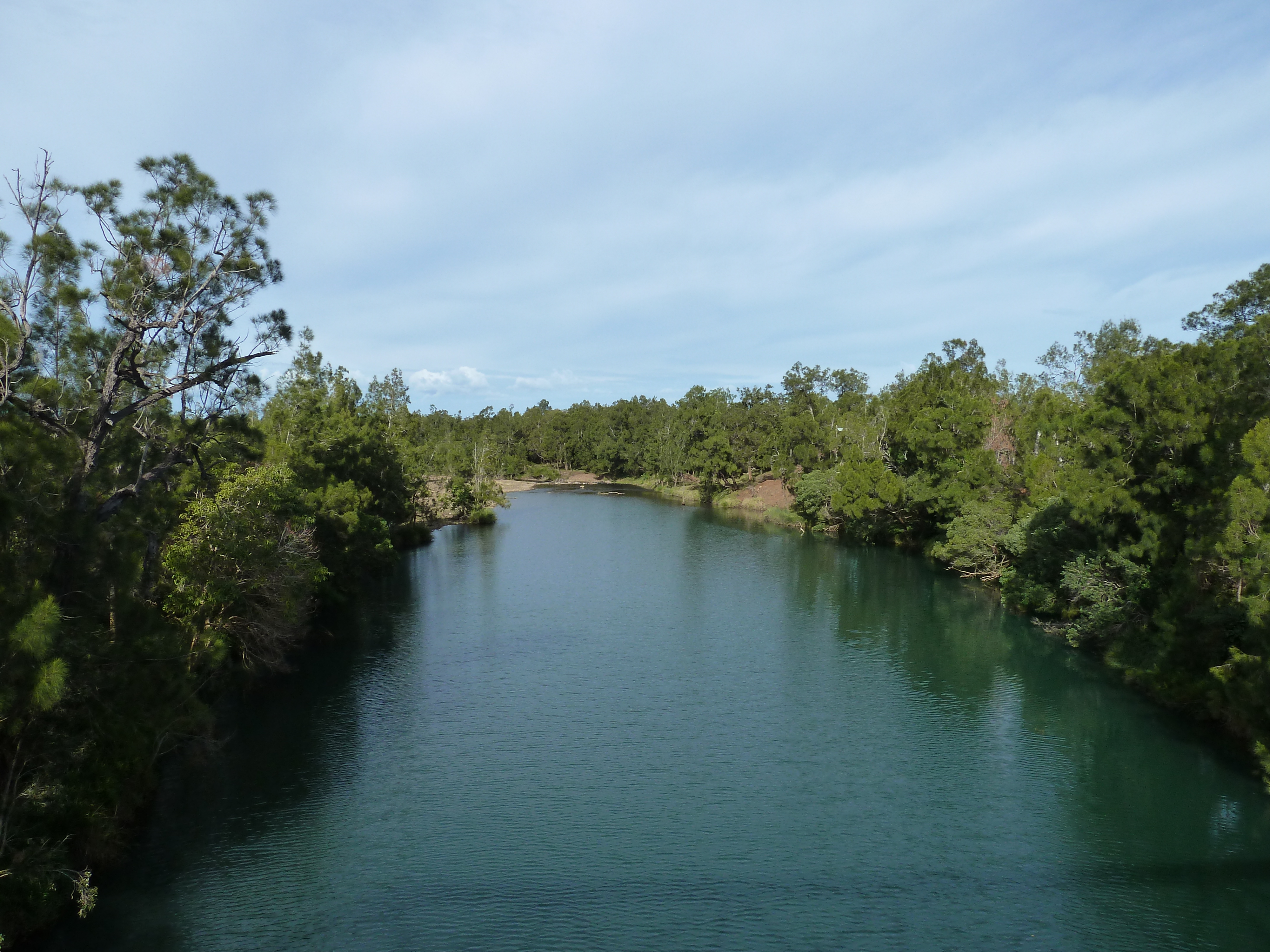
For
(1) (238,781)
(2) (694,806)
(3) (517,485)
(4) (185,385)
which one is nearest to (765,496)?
(3) (517,485)

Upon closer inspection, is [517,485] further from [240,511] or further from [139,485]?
[139,485]

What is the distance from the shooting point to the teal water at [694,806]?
16.5 metres

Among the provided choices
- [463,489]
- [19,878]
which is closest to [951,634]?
[19,878]

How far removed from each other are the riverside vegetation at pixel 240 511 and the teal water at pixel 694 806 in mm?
1909

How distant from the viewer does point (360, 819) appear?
67.6ft

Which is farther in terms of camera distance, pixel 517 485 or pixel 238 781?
pixel 517 485

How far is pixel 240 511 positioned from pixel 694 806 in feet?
48.8

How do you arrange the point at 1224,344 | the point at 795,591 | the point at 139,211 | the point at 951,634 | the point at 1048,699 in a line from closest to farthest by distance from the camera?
the point at 139,211
the point at 1224,344
the point at 1048,699
the point at 951,634
the point at 795,591

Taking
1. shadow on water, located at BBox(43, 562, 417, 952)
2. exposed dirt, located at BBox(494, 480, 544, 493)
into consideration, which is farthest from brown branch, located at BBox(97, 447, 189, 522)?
exposed dirt, located at BBox(494, 480, 544, 493)

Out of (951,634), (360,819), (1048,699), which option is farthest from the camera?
(951,634)

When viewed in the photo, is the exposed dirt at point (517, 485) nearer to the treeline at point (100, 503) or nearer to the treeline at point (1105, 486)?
the treeline at point (1105, 486)

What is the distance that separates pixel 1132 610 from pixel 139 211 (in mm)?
32782

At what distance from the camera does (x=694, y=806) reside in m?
21.4

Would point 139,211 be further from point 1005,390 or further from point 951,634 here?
point 1005,390
